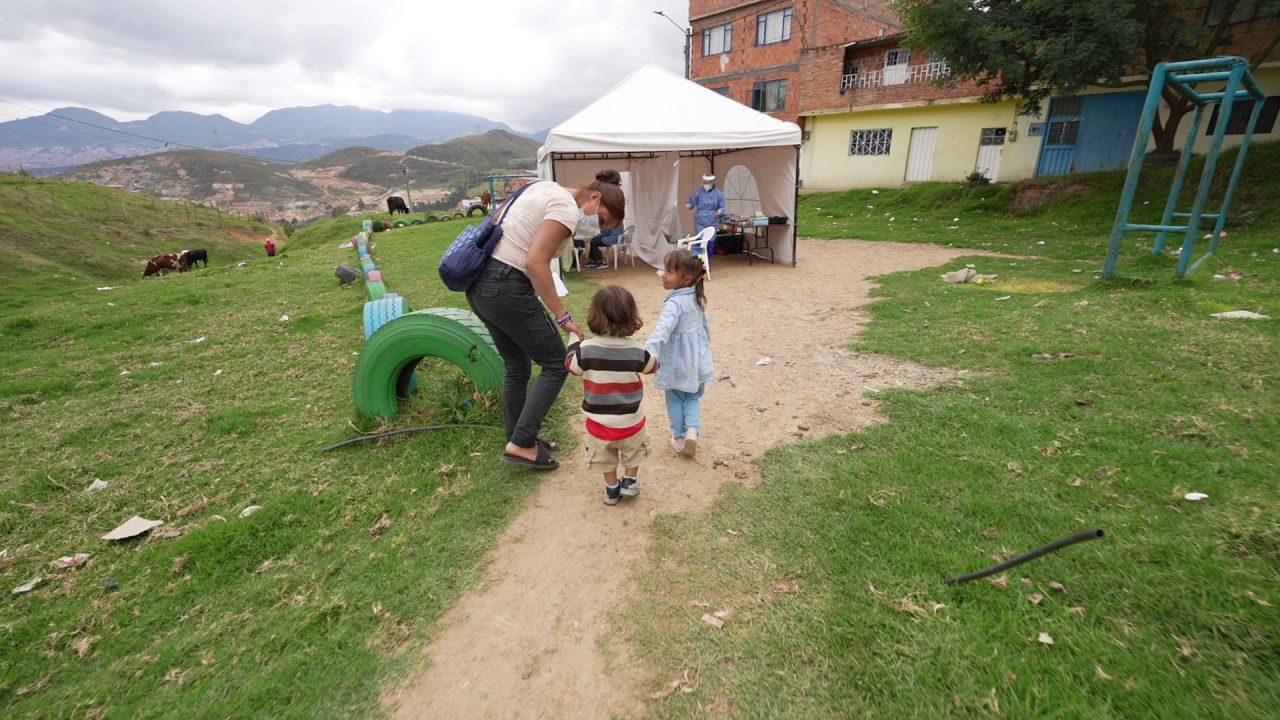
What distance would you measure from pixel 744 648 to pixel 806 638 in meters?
Answer: 0.24

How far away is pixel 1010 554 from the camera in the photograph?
2373 mm

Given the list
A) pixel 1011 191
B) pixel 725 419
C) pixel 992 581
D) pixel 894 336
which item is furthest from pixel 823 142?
pixel 992 581

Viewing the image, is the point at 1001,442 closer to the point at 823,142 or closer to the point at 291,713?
the point at 291,713

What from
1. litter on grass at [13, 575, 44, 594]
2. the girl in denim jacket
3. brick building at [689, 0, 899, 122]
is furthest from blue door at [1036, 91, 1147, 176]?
litter on grass at [13, 575, 44, 594]

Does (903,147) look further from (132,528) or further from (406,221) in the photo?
(132,528)

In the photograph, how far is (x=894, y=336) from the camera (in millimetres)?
5617

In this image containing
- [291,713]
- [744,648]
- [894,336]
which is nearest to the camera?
[291,713]

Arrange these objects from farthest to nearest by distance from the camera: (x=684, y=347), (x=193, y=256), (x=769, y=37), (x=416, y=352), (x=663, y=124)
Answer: (x=769, y=37) → (x=193, y=256) → (x=663, y=124) → (x=416, y=352) → (x=684, y=347)

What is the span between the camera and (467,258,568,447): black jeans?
295cm

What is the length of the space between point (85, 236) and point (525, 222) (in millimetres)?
30470

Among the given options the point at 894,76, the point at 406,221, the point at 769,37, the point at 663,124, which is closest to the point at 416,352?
the point at 663,124

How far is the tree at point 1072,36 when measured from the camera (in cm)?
1070

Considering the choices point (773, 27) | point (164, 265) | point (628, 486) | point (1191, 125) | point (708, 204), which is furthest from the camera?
point (773, 27)

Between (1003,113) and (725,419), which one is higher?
(1003,113)
